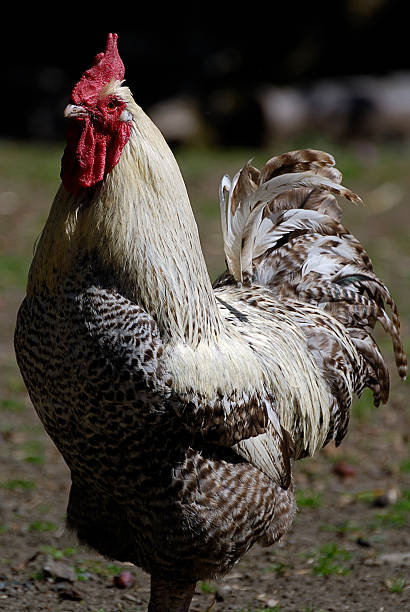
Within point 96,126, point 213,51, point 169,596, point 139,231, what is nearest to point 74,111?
point 96,126

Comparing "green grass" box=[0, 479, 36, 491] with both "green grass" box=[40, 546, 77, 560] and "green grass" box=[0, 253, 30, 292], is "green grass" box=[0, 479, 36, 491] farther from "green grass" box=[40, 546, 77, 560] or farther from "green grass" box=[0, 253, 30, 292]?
"green grass" box=[0, 253, 30, 292]

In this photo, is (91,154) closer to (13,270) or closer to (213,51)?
(13,270)

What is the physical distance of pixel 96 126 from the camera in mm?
3424

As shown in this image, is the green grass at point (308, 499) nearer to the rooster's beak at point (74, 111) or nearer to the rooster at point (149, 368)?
the rooster at point (149, 368)

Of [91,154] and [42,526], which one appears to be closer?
[91,154]

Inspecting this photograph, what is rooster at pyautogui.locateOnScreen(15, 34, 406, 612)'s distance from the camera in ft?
11.2

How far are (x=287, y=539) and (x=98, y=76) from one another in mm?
3017

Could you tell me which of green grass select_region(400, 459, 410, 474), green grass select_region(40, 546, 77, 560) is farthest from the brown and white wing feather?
green grass select_region(40, 546, 77, 560)

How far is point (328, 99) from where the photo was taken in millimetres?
14242

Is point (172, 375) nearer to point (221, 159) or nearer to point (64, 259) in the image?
point (64, 259)

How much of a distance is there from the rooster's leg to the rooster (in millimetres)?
10

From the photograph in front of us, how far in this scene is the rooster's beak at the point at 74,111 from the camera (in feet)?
11.1

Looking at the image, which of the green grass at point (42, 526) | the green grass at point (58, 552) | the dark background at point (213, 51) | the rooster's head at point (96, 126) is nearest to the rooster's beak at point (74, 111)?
the rooster's head at point (96, 126)

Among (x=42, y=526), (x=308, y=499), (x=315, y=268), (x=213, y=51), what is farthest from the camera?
(x=213, y=51)
